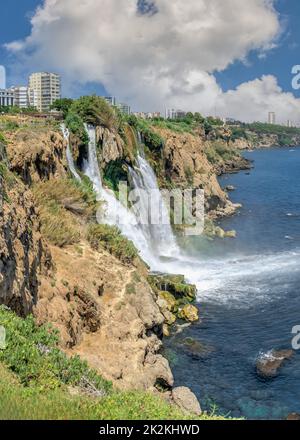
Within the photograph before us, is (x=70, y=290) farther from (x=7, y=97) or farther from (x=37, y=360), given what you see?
(x=7, y=97)

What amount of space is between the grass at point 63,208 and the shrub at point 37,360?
416 inches

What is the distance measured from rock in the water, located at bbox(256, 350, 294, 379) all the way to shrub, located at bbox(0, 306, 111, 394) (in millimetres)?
12500

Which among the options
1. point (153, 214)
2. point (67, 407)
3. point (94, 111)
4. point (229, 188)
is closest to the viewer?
point (67, 407)

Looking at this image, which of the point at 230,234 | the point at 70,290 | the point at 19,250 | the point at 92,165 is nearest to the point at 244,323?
the point at 70,290

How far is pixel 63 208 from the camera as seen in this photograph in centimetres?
2978

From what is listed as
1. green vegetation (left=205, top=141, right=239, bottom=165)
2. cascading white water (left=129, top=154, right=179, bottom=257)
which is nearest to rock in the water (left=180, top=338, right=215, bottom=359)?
cascading white water (left=129, top=154, right=179, bottom=257)

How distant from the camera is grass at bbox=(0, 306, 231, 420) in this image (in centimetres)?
914

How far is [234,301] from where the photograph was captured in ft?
114

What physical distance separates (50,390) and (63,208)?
19148 millimetres

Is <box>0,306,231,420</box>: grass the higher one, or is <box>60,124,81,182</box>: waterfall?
<box>60,124,81,182</box>: waterfall

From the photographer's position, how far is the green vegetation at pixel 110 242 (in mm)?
28859

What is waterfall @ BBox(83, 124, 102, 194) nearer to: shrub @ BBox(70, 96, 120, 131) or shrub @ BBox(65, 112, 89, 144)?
shrub @ BBox(65, 112, 89, 144)
